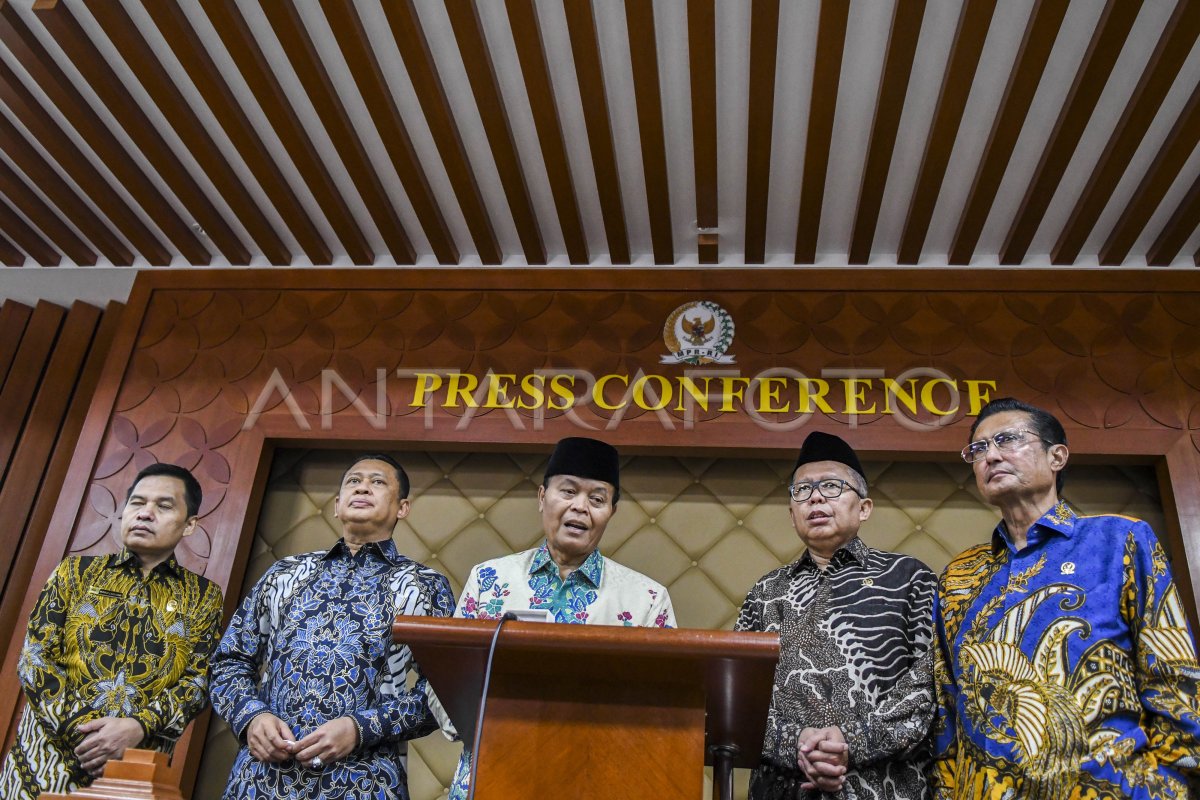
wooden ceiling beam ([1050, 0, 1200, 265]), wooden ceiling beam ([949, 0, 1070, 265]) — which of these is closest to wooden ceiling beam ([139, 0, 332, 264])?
wooden ceiling beam ([949, 0, 1070, 265])

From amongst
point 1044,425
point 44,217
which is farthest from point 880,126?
point 44,217

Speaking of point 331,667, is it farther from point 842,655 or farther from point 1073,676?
point 1073,676

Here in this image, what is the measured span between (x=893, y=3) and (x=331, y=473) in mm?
2503

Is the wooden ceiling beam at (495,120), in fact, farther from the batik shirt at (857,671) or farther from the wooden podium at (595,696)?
the wooden podium at (595,696)

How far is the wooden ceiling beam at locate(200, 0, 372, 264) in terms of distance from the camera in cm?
276

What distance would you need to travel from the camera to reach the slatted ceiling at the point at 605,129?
272 cm

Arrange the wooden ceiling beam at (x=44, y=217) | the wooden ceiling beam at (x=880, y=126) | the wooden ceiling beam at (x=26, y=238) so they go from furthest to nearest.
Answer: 1. the wooden ceiling beam at (x=26, y=238)
2. the wooden ceiling beam at (x=44, y=217)
3. the wooden ceiling beam at (x=880, y=126)

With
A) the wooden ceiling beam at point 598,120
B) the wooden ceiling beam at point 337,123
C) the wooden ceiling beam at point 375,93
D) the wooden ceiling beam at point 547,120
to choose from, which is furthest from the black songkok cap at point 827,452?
the wooden ceiling beam at point 337,123

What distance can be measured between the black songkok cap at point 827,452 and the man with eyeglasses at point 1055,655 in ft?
1.13

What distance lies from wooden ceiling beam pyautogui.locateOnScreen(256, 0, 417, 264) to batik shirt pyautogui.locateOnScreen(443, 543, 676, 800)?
167 centimetres

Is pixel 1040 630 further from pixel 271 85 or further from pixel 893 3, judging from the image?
pixel 271 85

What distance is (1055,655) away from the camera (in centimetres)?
166

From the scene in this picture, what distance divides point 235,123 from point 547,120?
1048 millimetres

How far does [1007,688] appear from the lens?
170 cm
